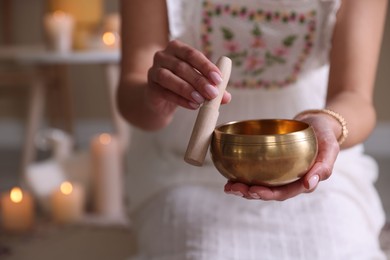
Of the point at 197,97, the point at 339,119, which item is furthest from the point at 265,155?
the point at 339,119

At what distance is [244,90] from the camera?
4.14 feet

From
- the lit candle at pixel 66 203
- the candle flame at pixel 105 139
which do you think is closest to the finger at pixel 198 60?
the lit candle at pixel 66 203

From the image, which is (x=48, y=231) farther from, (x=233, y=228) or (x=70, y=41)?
(x=233, y=228)

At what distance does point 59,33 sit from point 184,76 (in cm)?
170

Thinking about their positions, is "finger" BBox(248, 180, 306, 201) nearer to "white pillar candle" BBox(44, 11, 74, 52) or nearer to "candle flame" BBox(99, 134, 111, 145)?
"candle flame" BBox(99, 134, 111, 145)

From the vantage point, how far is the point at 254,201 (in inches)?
45.2

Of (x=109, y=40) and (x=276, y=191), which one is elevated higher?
(x=276, y=191)

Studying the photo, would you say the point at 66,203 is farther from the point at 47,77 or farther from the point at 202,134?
the point at 202,134

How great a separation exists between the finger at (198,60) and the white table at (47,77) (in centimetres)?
154

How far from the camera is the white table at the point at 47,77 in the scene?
2.48 m

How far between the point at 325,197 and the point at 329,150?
303mm

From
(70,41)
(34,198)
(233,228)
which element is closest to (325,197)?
(233,228)

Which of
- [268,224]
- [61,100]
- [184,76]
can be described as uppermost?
[184,76]

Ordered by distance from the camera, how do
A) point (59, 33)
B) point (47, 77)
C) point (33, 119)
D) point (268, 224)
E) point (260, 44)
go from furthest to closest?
point (47, 77) → point (33, 119) → point (59, 33) → point (260, 44) → point (268, 224)
